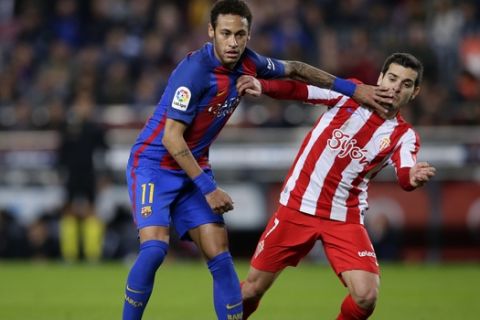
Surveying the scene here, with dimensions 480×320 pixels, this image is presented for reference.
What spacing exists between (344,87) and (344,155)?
0.49m

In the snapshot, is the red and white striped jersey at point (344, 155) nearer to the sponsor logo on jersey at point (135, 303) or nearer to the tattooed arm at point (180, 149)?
the tattooed arm at point (180, 149)

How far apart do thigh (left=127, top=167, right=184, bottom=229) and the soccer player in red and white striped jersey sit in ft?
2.81

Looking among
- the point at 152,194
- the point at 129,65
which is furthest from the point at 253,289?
the point at 129,65

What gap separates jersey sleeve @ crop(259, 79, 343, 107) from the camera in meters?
7.78

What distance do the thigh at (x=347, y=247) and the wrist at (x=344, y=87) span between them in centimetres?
93

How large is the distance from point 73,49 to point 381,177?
611 centimetres

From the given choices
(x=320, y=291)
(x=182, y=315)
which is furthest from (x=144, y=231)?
(x=320, y=291)

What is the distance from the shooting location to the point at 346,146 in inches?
309

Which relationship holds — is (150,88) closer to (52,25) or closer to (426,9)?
(52,25)

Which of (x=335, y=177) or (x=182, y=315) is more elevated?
(x=335, y=177)

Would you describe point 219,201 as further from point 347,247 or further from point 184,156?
point 347,247

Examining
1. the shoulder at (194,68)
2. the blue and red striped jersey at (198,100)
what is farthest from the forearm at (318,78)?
the shoulder at (194,68)

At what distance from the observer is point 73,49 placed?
19.2 m

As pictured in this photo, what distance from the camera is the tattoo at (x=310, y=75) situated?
7.79 meters
